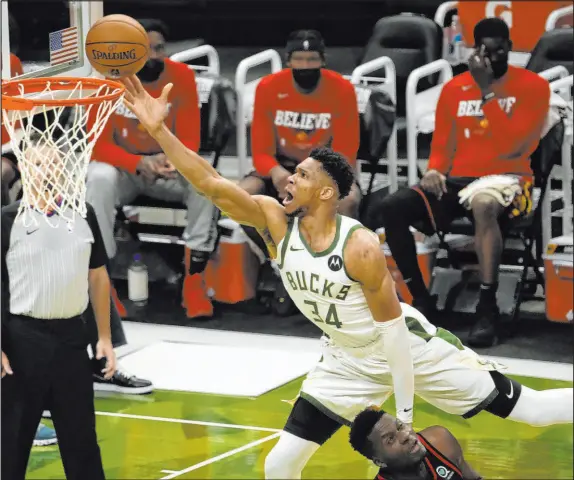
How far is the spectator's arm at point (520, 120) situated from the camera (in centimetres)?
877

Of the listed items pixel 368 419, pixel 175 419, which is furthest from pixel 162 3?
pixel 368 419

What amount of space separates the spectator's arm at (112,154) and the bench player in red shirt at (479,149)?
1.81 metres

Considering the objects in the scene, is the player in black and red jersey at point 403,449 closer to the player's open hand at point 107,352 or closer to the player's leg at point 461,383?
the player's leg at point 461,383

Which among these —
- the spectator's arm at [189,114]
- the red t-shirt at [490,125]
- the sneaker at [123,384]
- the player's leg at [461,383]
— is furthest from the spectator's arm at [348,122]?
the player's leg at [461,383]

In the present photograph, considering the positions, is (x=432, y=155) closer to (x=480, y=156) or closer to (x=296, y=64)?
(x=480, y=156)

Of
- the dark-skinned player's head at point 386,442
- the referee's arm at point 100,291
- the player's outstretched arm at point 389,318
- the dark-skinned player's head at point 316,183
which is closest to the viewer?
the dark-skinned player's head at point 386,442

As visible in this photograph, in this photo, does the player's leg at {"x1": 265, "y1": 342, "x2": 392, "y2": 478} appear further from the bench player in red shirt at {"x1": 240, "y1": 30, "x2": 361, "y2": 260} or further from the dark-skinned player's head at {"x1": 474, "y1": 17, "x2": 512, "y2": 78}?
the dark-skinned player's head at {"x1": 474, "y1": 17, "x2": 512, "y2": 78}

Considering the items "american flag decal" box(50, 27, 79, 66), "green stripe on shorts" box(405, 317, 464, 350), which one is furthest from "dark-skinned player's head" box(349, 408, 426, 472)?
"american flag decal" box(50, 27, 79, 66)

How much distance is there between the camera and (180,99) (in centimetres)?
946

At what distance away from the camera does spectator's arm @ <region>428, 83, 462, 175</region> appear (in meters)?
9.02

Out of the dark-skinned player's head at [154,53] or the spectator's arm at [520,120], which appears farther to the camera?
the dark-skinned player's head at [154,53]

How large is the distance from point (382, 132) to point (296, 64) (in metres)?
0.80

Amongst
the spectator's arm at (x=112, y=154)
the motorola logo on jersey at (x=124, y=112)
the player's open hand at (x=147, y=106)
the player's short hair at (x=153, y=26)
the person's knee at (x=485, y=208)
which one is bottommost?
the person's knee at (x=485, y=208)

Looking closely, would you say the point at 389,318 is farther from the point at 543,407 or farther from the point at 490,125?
the point at 490,125
